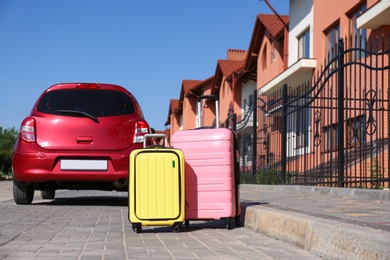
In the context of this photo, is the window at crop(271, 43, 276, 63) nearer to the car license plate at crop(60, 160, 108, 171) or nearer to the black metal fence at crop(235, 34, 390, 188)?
the black metal fence at crop(235, 34, 390, 188)

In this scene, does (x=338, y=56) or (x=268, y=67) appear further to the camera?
(x=268, y=67)

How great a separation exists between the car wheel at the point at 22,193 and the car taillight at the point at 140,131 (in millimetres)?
1926

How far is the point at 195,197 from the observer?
250 inches

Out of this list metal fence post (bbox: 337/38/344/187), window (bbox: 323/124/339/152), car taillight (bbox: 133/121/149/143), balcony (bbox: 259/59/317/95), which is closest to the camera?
car taillight (bbox: 133/121/149/143)

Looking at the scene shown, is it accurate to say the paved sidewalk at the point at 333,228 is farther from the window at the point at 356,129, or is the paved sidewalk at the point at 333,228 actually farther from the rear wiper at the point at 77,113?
the rear wiper at the point at 77,113

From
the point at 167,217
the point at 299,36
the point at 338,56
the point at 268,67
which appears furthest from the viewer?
the point at 268,67

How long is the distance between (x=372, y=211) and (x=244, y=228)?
1.26 m

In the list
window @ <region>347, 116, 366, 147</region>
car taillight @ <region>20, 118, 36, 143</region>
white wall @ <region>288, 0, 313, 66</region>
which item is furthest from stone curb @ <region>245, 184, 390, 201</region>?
white wall @ <region>288, 0, 313, 66</region>

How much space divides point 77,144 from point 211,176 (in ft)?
11.5

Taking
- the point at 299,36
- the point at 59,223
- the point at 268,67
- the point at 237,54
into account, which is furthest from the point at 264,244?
the point at 237,54

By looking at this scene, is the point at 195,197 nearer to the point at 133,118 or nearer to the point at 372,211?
the point at 372,211

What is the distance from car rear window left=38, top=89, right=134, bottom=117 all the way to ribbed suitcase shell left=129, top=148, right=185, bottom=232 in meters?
3.68

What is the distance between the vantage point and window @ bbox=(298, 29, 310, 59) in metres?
24.8

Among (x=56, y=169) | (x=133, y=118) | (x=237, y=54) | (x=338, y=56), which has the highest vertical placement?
(x=237, y=54)
